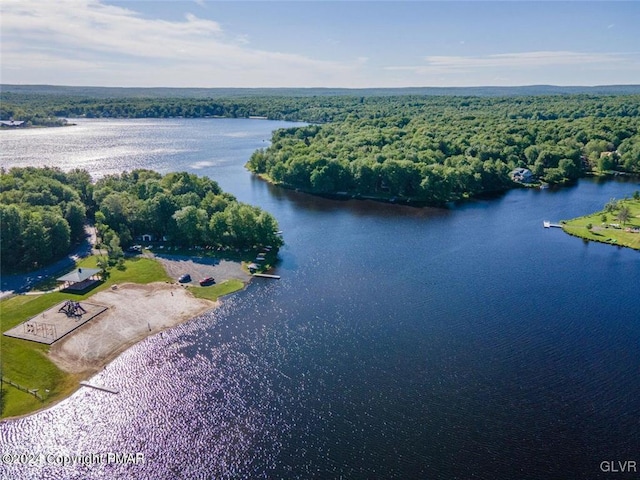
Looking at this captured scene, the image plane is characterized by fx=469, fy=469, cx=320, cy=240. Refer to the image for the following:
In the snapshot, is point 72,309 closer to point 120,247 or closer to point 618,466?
point 120,247

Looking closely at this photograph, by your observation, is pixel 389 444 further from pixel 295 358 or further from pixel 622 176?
pixel 622 176

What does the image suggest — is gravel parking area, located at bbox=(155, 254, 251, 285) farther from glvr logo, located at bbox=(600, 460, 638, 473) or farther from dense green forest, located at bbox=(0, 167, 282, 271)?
glvr logo, located at bbox=(600, 460, 638, 473)

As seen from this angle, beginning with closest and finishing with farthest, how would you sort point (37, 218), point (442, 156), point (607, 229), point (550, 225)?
point (37, 218) < point (607, 229) < point (550, 225) < point (442, 156)

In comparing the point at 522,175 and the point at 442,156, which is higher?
the point at 442,156

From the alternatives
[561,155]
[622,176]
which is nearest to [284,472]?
[561,155]

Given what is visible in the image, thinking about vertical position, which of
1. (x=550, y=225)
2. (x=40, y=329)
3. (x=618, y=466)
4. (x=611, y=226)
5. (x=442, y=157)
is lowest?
(x=618, y=466)

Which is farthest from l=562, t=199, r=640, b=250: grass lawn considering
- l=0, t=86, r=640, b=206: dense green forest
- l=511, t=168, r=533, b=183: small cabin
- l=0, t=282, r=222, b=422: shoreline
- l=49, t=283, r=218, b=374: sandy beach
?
l=49, t=283, r=218, b=374: sandy beach

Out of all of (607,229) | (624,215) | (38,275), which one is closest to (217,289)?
(38,275)
